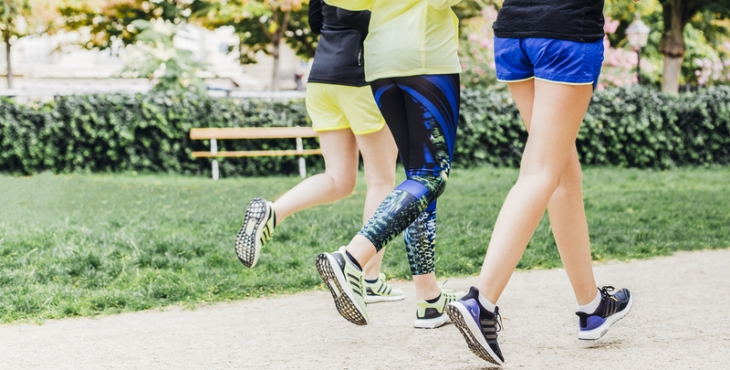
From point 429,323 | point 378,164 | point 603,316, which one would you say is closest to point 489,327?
point 603,316

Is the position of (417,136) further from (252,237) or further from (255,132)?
(255,132)

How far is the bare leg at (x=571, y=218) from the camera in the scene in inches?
127

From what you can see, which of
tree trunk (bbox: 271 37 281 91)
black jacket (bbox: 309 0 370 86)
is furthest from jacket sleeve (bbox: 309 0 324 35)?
tree trunk (bbox: 271 37 281 91)

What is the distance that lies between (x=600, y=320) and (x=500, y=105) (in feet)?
36.5

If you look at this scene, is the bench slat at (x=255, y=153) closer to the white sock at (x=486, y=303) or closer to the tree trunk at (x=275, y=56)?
the white sock at (x=486, y=303)

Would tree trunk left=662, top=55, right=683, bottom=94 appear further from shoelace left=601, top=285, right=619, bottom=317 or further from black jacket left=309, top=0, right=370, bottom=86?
shoelace left=601, top=285, right=619, bottom=317

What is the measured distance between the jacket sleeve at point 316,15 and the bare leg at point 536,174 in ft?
5.15

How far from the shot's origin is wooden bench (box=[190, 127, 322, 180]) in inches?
513

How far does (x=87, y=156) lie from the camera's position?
1323cm

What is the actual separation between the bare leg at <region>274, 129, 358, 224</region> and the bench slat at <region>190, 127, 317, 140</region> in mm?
8945

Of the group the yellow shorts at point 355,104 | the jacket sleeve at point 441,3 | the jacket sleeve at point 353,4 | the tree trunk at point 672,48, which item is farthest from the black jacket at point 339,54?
the tree trunk at point 672,48

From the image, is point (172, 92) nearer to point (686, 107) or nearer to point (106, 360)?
point (686, 107)

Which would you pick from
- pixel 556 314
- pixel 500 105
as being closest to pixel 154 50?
pixel 500 105

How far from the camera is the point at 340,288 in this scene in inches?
123
